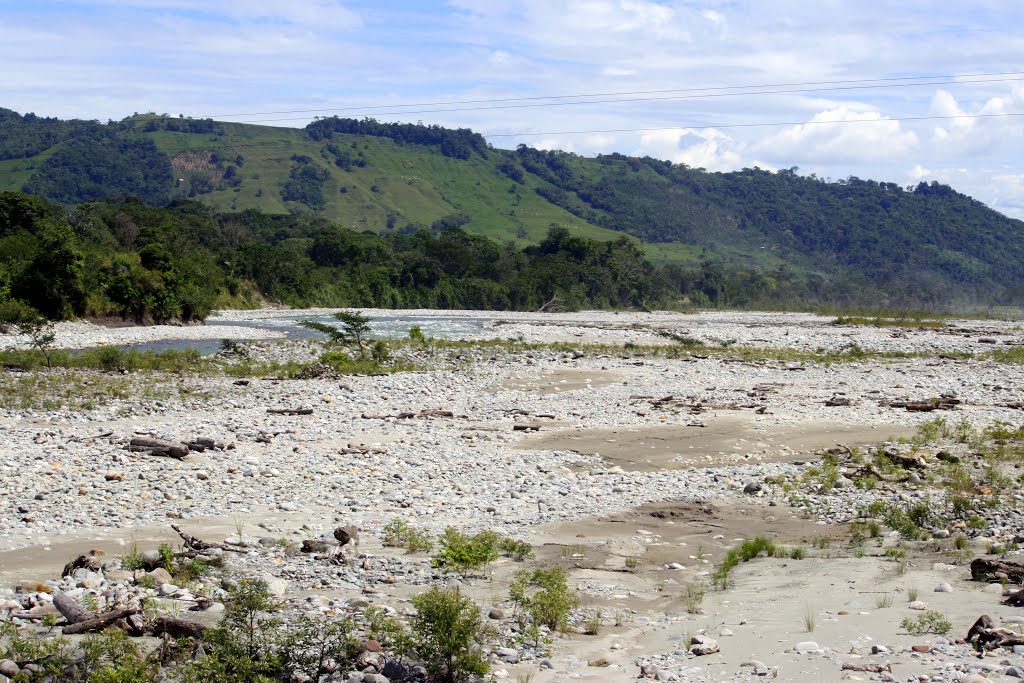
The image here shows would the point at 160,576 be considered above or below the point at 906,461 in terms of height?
below

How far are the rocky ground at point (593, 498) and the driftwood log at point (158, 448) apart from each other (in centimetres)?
18

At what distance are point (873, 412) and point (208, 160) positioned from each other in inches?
7192

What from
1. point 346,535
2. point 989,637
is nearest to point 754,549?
point 989,637

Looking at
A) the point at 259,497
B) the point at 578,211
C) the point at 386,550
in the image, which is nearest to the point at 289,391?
the point at 259,497

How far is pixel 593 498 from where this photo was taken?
597 inches

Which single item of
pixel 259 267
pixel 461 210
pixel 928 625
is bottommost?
pixel 928 625

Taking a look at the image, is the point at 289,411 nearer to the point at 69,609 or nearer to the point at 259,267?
the point at 69,609

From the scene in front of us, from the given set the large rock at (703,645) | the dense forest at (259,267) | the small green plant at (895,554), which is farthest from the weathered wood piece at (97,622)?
the dense forest at (259,267)

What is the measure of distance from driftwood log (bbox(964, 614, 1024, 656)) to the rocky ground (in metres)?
0.14

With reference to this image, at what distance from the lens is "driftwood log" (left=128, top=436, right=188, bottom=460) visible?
16109mm

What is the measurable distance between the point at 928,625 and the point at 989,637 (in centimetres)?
65

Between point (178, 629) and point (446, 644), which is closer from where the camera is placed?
point (446, 644)

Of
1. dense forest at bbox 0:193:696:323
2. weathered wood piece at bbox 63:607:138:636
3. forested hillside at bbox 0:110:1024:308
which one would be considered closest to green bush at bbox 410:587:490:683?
weathered wood piece at bbox 63:607:138:636

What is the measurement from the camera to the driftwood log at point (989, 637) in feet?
26.6
